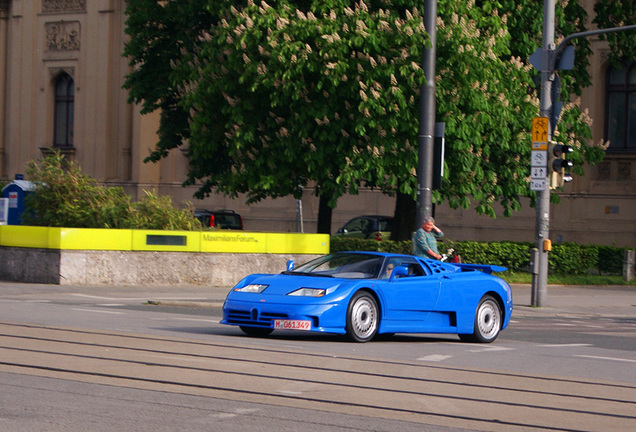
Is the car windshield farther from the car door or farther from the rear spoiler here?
the rear spoiler

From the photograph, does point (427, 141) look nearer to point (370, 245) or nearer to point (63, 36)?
point (370, 245)

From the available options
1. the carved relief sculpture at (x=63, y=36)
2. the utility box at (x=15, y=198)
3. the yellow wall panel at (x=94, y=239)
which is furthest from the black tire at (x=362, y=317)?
the carved relief sculpture at (x=63, y=36)

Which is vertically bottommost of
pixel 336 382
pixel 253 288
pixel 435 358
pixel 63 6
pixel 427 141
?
pixel 435 358

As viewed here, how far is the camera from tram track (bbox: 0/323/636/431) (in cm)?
767

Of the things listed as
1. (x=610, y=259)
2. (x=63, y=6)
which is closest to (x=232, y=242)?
(x=610, y=259)

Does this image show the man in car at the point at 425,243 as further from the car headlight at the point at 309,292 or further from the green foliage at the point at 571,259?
the green foliage at the point at 571,259

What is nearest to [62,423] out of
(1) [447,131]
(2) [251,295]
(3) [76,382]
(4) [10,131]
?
(3) [76,382]

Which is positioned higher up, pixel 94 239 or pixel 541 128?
pixel 541 128

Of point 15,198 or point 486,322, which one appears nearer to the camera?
point 486,322

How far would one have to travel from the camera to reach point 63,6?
165 ft

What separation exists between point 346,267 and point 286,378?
3.97 meters

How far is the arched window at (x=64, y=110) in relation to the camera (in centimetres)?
5112

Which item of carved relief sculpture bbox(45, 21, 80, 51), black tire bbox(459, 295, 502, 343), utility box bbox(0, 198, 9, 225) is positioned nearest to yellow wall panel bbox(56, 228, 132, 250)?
utility box bbox(0, 198, 9, 225)

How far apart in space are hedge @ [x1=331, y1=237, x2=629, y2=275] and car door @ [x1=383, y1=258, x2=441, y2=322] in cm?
1349
